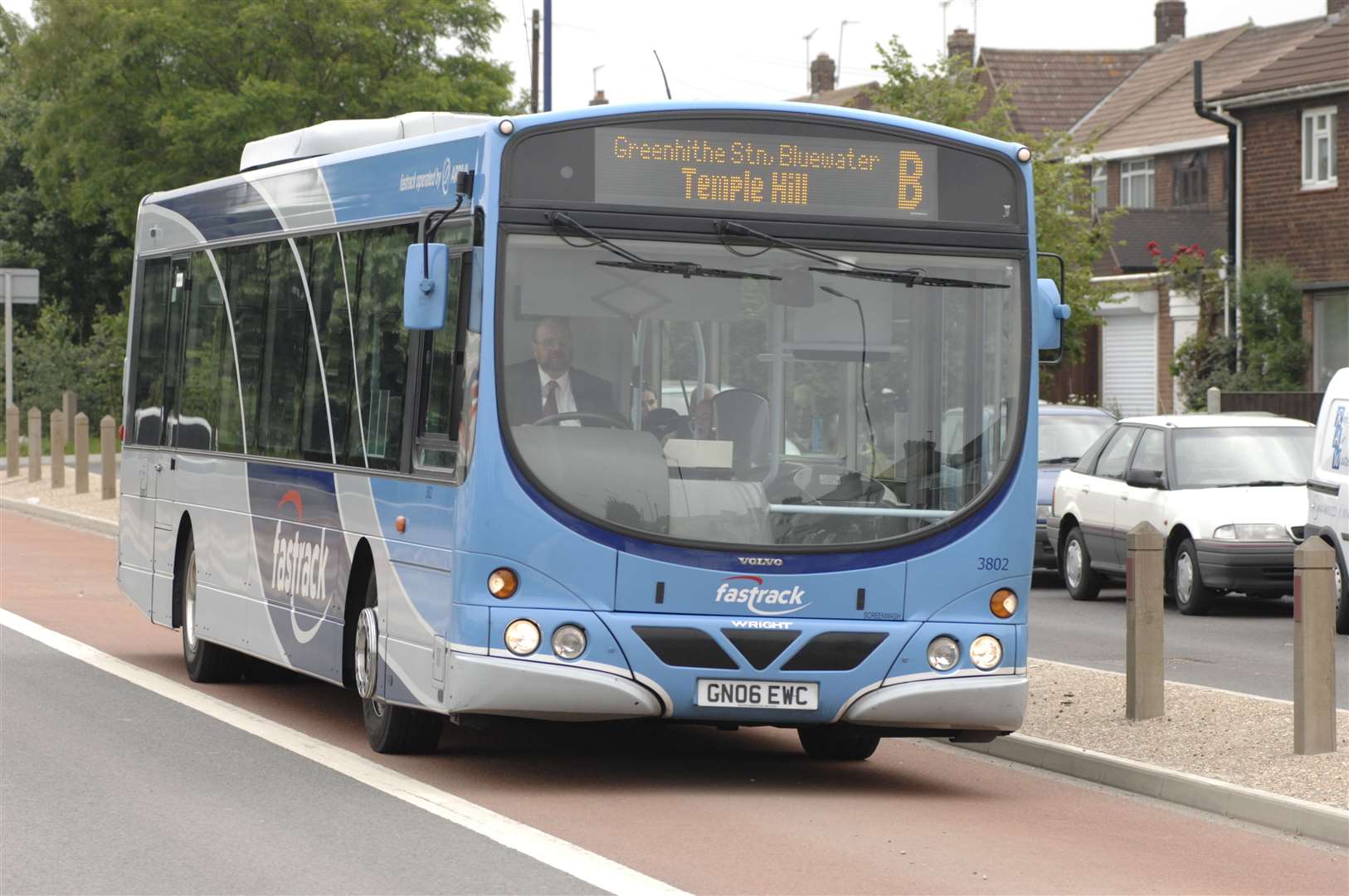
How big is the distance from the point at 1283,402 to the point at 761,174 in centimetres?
2778

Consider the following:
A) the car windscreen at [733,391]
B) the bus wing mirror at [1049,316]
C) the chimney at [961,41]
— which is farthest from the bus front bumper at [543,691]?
the chimney at [961,41]

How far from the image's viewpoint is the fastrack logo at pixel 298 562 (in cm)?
1165

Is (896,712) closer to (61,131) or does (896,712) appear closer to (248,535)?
(248,535)

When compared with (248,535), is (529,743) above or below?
below

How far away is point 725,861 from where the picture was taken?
8164 mm

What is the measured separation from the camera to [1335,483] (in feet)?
58.1

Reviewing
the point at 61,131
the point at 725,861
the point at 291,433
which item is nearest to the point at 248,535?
the point at 291,433

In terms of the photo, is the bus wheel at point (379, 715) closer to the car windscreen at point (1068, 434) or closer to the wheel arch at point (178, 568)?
the wheel arch at point (178, 568)

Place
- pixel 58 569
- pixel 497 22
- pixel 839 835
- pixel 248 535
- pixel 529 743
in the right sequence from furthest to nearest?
pixel 497 22, pixel 58 569, pixel 248 535, pixel 529 743, pixel 839 835

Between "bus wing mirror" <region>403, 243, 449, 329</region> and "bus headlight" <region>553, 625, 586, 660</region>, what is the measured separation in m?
1.41

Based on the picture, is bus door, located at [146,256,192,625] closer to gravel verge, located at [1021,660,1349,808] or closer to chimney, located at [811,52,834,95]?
gravel verge, located at [1021,660,1349,808]

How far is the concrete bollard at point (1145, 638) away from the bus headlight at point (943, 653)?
7.80 feet

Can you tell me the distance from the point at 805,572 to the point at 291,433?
3644mm

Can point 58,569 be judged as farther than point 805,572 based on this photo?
Yes
